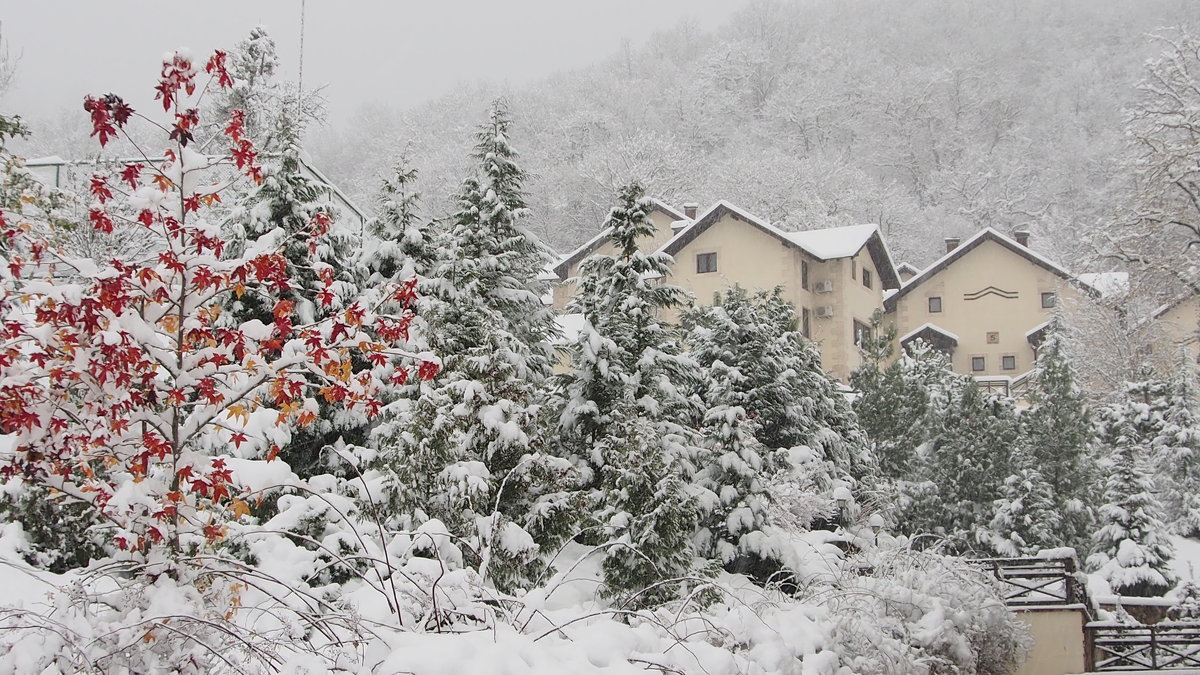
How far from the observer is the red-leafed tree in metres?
5.08

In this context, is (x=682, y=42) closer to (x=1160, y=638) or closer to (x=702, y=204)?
(x=702, y=204)

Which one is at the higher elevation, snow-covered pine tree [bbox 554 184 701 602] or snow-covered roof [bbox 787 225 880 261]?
snow-covered roof [bbox 787 225 880 261]

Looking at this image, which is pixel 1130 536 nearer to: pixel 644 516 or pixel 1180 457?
pixel 1180 457

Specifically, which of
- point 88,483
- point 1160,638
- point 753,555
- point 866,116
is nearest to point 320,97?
point 753,555

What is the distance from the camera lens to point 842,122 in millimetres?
73312

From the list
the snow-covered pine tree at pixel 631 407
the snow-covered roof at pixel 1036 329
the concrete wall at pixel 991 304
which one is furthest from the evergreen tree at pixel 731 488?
the snow-covered roof at pixel 1036 329

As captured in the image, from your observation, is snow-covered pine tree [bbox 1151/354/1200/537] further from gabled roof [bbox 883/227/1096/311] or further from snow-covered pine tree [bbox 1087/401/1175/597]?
gabled roof [bbox 883/227/1096/311]

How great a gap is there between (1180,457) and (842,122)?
159 feet

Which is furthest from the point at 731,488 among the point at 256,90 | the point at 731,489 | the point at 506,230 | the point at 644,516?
the point at 256,90

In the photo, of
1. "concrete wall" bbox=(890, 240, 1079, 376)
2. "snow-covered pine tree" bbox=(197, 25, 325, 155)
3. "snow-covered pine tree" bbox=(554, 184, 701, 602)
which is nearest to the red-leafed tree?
"snow-covered pine tree" bbox=(554, 184, 701, 602)

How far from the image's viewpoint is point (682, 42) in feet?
298

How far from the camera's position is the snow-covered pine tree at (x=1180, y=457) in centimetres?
2828

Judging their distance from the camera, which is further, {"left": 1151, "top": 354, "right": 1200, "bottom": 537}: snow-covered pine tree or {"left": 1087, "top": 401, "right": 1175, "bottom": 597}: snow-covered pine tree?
{"left": 1151, "top": 354, "right": 1200, "bottom": 537}: snow-covered pine tree

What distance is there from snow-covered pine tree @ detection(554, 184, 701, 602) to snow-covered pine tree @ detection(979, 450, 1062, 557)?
23.7 ft
